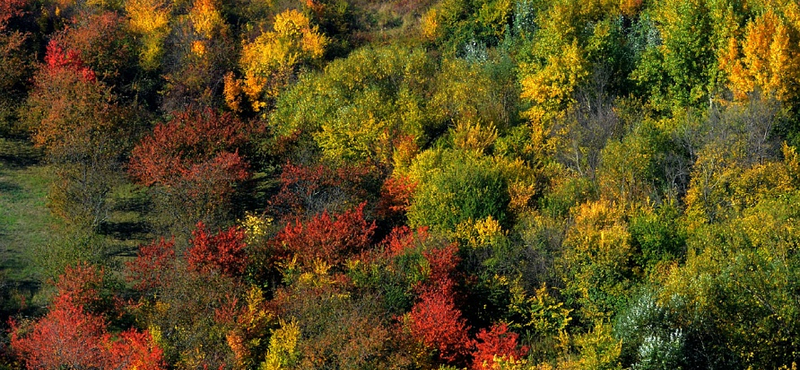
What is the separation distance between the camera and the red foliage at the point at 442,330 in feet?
180

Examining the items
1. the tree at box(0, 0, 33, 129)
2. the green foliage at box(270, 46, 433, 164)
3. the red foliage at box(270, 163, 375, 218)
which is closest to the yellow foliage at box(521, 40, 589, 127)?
the green foliage at box(270, 46, 433, 164)

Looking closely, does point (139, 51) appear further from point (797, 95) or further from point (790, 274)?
point (790, 274)

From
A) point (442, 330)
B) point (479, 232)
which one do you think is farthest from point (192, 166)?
point (442, 330)

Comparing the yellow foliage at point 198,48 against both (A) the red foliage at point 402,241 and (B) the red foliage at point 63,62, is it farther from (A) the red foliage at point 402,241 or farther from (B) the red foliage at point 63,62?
(A) the red foliage at point 402,241

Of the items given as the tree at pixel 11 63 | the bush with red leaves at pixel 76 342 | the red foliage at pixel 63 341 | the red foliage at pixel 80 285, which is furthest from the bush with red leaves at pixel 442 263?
the tree at pixel 11 63

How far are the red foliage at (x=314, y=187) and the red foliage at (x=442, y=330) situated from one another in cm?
1380

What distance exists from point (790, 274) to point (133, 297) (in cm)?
3485

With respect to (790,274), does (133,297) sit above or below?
below

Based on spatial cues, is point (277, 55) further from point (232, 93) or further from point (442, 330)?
point (442, 330)

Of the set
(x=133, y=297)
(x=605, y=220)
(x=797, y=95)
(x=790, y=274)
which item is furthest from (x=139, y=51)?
(x=790, y=274)

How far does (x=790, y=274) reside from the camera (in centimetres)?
5194

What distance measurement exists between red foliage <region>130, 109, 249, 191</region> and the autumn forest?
0.21 m

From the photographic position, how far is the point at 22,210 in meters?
69.2

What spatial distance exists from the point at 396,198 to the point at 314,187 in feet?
16.7
